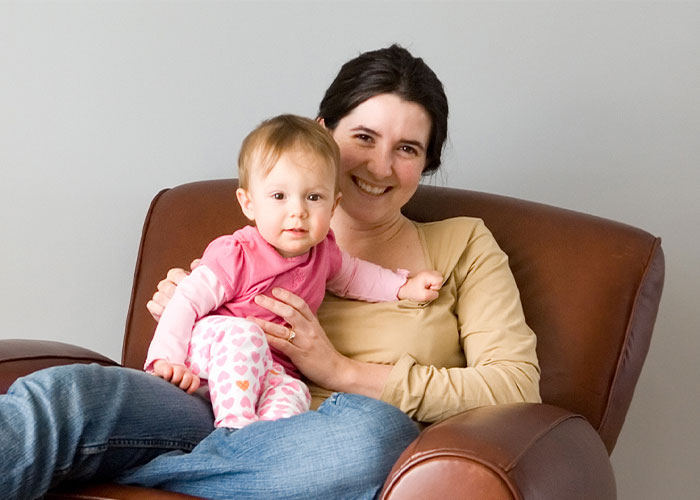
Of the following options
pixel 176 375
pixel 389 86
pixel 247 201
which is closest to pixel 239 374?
pixel 176 375

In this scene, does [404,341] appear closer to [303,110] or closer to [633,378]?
[633,378]

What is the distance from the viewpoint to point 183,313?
5.26ft

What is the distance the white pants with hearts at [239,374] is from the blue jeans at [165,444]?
0.07m

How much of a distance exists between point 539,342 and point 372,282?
35 cm

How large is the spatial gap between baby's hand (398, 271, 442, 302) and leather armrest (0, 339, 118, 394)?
593 mm

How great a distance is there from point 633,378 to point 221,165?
3.77ft

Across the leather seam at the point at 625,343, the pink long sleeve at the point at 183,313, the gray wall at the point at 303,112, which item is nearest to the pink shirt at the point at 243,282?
the pink long sleeve at the point at 183,313

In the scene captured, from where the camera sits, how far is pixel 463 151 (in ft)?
8.10

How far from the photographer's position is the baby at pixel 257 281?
155cm

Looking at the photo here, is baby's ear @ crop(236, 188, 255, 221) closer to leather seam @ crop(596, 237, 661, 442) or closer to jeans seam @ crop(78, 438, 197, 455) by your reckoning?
jeans seam @ crop(78, 438, 197, 455)

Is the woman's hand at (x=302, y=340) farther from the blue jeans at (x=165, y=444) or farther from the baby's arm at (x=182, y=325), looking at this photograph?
the blue jeans at (x=165, y=444)

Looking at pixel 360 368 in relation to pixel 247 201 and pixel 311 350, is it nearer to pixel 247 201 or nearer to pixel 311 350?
pixel 311 350

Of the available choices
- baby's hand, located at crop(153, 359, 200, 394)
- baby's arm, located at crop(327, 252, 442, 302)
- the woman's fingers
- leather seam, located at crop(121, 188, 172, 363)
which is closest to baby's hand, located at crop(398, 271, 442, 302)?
baby's arm, located at crop(327, 252, 442, 302)

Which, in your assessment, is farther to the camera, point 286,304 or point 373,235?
point 373,235
